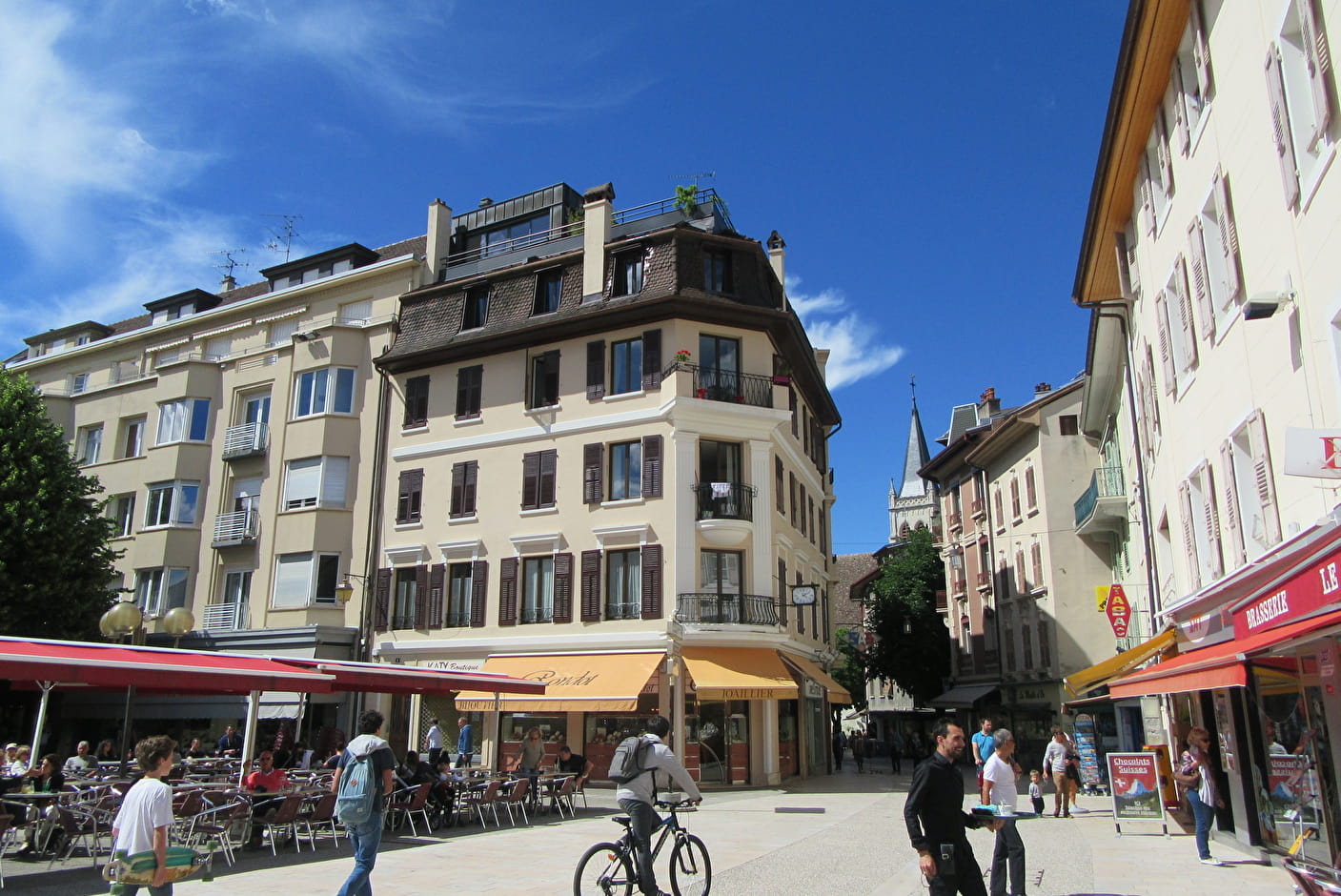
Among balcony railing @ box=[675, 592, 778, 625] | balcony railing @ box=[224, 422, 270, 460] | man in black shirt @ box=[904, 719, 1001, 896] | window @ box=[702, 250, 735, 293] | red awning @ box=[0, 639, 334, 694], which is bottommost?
man in black shirt @ box=[904, 719, 1001, 896]

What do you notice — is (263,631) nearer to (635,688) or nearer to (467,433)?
(467,433)

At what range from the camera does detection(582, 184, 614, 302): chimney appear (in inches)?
1079

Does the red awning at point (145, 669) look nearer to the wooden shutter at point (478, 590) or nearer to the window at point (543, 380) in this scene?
the wooden shutter at point (478, 590)

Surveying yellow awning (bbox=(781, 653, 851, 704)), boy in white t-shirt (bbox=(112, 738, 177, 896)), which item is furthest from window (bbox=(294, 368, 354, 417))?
boy in white t-shirt (bbox=(112, 738, 177, 896))

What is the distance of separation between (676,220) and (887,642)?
27944 millimetres

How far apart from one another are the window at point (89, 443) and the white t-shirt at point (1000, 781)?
34450mm

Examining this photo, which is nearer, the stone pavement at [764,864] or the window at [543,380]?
the stone pavement at [764,864]

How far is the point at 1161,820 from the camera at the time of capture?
15.5 metres

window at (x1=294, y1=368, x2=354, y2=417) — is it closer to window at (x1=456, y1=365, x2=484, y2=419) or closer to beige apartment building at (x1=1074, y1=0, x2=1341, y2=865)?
window at (x1=456, y1=365, x2=484, y2=419)

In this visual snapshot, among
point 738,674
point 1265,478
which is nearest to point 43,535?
point 738,674

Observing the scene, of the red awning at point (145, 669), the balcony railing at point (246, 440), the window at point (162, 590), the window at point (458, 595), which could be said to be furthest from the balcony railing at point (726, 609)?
the window at point (162, 590)

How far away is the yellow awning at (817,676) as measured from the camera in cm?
2675

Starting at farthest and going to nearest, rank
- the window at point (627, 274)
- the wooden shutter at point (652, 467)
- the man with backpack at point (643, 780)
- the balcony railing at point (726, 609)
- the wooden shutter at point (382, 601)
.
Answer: the wooden shutter at point (382, 601)
the window at point (627, 274)
the wooden shutter at point (652, 467)
the balcony railing at point (726, 609)
the man with backpack at point (643, 780)

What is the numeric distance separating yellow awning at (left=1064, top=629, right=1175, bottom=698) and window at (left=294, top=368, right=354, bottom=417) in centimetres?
2233
